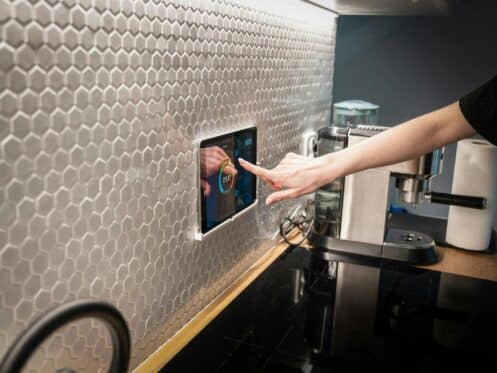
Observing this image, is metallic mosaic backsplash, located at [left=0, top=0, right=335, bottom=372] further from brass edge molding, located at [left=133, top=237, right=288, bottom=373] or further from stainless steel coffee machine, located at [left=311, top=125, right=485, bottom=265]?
stainless steel coffee machine, located at [left=311, top=125, right=485, bottom=265]

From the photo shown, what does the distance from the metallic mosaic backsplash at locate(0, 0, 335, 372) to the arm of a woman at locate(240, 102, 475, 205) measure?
175 millimetres

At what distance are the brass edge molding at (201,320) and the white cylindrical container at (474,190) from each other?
1.75 ft

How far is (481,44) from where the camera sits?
5.96ft

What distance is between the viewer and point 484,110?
845 mm

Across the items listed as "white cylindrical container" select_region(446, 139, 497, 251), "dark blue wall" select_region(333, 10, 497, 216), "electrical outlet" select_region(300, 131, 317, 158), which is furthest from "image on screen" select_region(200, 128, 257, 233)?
"dark blue wall" select_region(333, 10, 497, 216)

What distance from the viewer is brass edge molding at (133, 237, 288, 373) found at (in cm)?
83

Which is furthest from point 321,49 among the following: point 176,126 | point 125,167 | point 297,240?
point 125,167

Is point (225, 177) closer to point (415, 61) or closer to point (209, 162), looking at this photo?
point (209, 162)

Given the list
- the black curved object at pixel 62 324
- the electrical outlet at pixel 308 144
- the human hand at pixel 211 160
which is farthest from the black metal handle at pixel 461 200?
the black curved object at pixel 62 324

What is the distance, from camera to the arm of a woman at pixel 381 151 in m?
0.88

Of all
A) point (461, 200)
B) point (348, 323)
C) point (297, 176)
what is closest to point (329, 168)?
point (297, 176)

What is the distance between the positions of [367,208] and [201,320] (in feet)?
1.90

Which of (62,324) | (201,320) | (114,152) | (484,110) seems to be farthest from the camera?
(201,320)

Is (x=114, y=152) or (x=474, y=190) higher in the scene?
(x=114, y=152)
